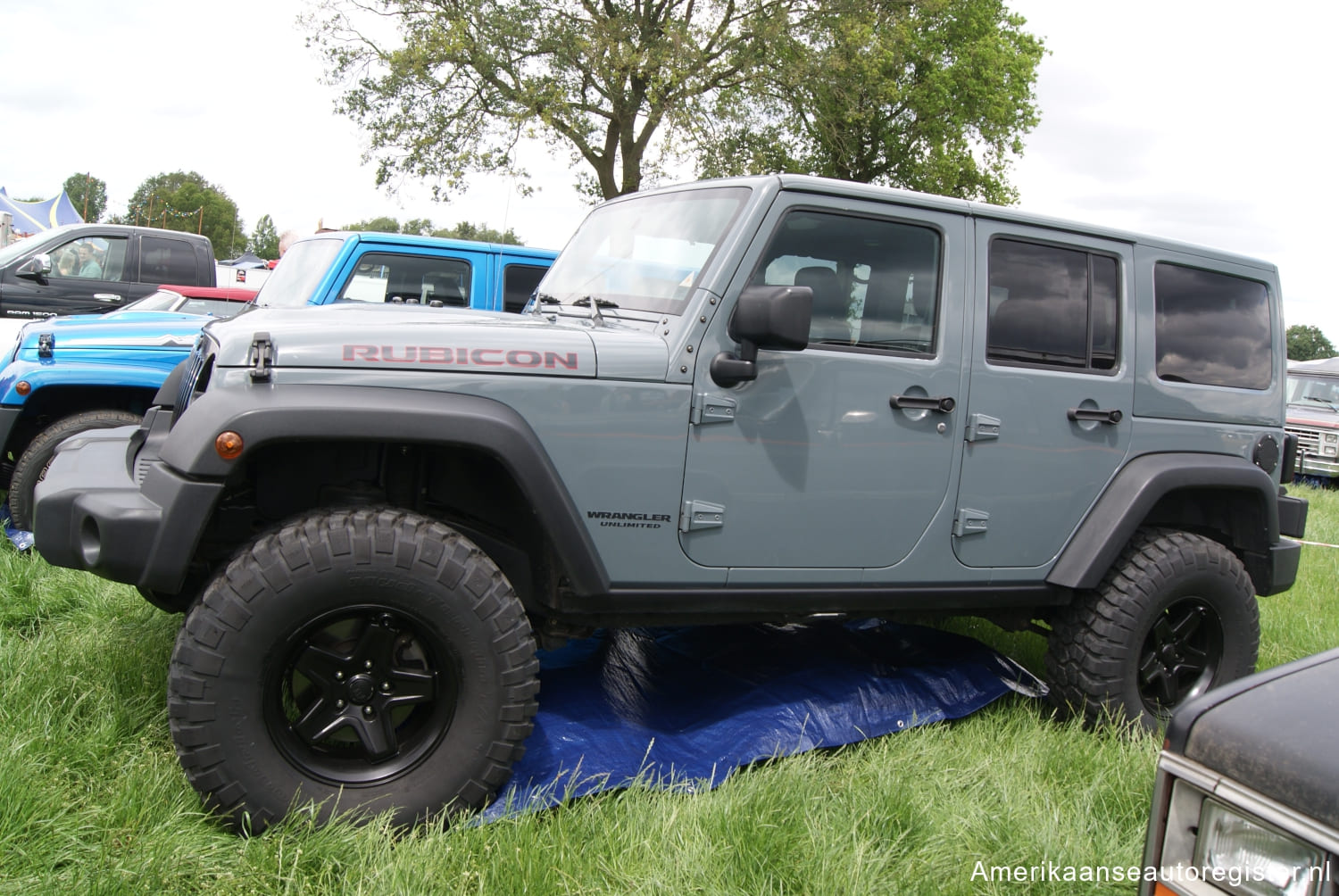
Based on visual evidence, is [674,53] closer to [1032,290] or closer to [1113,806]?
[1032,290]

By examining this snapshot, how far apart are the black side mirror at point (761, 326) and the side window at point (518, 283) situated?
3.89 metres

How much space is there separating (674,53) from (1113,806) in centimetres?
1621

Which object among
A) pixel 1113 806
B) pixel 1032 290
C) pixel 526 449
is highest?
pixel 1032 290

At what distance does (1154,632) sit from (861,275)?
1.86m

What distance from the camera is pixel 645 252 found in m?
3.37

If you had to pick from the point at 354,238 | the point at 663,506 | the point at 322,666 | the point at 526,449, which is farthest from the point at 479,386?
the point at 354,238

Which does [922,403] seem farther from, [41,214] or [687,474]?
[41,214]

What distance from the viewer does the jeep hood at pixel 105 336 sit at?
5.09 metres

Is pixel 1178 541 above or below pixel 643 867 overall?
above

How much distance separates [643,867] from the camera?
2.36 metres

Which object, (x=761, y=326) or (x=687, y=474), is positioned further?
(x=687, y=474)

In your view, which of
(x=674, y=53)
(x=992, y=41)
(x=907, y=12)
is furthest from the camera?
(x=992, y=41)

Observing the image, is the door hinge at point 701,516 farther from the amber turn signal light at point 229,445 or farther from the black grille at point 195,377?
the black grille at point 195,377

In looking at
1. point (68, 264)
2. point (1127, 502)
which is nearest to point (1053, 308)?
point (1127, 502)
